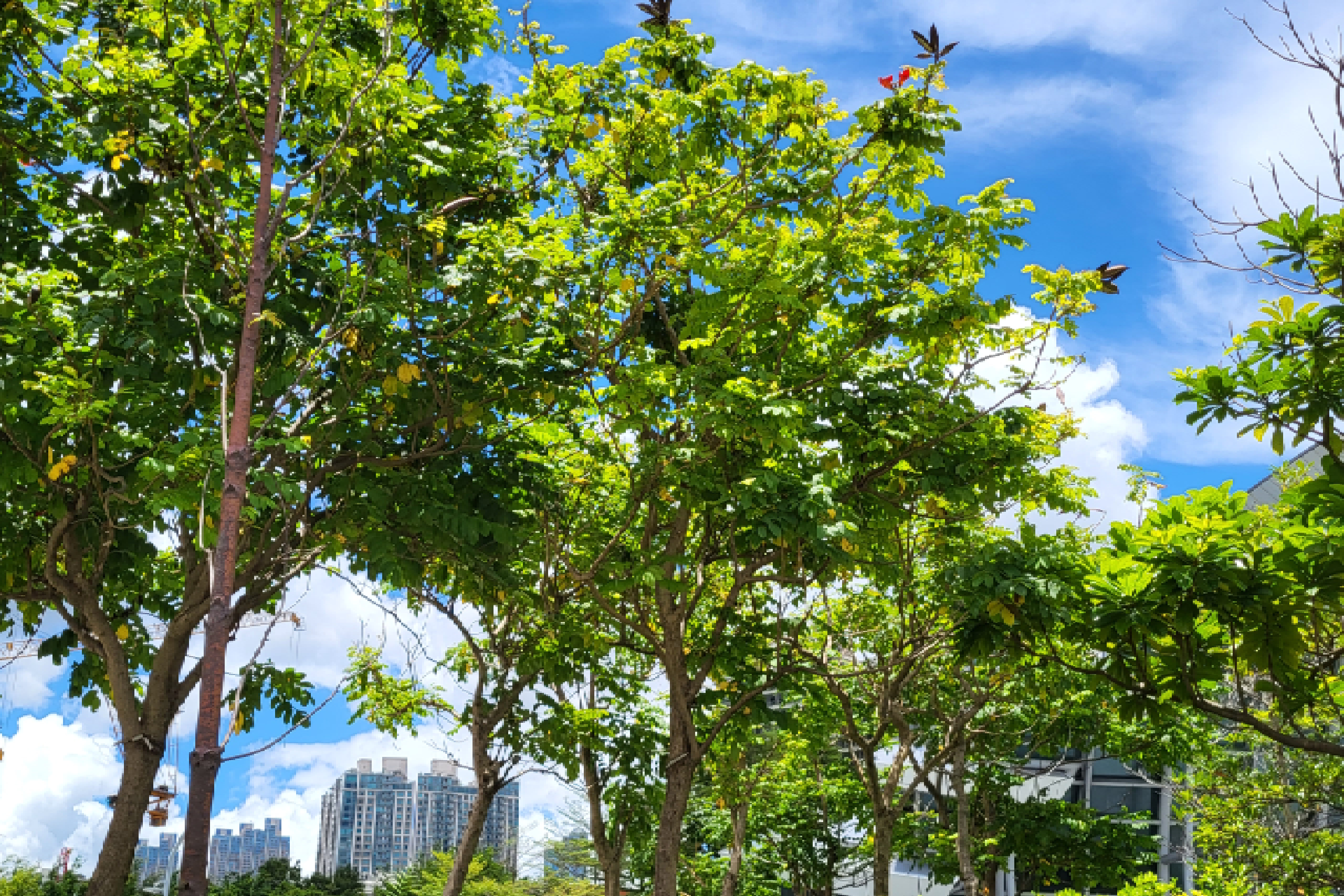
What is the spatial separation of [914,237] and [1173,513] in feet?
16.5

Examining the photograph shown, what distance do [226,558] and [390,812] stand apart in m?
109

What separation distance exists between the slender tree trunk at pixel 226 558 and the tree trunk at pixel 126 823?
721 centimetres

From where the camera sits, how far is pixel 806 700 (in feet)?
50.2

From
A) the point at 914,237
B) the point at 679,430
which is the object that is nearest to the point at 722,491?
the point at 679,430

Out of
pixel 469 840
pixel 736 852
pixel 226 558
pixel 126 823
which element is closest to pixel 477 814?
pixel 469 840

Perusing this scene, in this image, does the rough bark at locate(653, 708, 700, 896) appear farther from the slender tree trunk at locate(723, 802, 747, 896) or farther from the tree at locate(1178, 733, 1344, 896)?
the tree at locate(1178, 733, 1344, 896)

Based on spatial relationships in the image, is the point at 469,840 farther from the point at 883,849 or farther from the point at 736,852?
the point at 736,852

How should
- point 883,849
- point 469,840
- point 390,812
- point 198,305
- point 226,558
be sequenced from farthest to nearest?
point 390,812 < point 883,849 < point 469,840 < point 198,305 < point 226,558

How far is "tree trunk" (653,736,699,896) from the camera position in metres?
12.0

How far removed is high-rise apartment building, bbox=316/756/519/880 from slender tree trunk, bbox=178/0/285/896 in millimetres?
89447

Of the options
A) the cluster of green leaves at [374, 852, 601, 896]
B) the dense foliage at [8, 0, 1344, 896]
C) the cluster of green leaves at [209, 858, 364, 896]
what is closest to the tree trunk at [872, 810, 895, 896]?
the dense foliage at [8, 0, 1344, 896]

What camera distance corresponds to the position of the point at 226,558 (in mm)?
4969

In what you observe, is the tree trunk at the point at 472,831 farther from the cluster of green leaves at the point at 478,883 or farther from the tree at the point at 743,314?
the cluster of green leaves at the point at 478,883

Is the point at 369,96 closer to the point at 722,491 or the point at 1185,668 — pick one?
the point at 722,491
